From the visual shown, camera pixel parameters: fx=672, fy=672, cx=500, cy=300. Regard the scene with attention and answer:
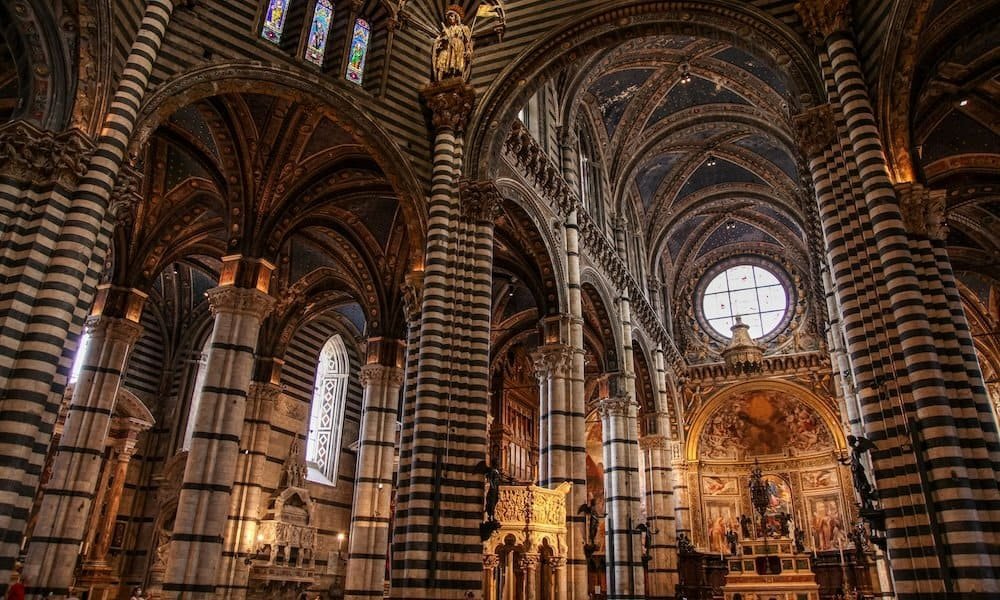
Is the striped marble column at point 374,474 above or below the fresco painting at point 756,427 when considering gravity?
below

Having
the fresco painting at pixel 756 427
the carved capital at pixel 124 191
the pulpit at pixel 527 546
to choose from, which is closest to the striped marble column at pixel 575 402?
the pulpit at pixel 527 546

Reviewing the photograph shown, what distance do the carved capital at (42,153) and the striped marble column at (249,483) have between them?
9900 mm

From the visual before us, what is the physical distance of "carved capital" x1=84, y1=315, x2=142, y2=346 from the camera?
1499cm

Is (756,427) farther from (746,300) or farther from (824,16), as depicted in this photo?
(824,16)

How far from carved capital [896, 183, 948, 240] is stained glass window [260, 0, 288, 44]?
414 inches

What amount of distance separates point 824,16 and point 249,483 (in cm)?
1654

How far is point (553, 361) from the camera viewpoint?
15.9 m

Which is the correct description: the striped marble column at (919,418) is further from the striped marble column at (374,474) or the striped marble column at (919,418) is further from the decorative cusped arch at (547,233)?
the striped marble column at (374,474)

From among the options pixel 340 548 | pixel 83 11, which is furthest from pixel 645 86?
pixel 340 548

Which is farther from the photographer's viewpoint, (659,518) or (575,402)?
(659,518)

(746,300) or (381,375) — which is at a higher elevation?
A: (746,300)

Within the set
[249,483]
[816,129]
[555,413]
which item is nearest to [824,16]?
[816,129]

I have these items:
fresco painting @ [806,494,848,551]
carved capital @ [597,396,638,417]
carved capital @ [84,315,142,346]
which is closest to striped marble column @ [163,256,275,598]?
carved capital @ [84,315,142,346]

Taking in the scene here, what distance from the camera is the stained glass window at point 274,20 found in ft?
39.4
